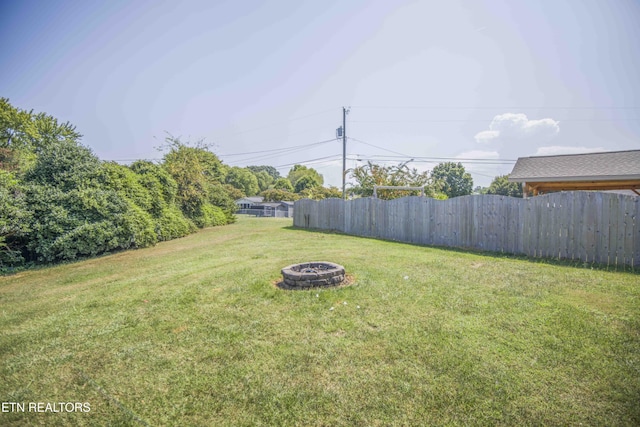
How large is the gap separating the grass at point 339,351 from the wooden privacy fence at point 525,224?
1.35m

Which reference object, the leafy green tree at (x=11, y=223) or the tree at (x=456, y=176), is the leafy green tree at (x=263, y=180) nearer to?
the tree at (x=456, y=176)

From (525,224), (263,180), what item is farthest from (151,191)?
(263,180)

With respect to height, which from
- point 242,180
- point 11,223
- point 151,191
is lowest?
point 11,223

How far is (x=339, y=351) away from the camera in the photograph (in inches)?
118

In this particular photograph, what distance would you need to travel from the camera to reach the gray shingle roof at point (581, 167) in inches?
366

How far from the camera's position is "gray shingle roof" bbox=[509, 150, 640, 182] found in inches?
366

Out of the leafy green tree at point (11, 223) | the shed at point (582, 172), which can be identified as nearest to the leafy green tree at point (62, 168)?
the leafy green tree at point (11, 223)

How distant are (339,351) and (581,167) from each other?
1216 centimetres

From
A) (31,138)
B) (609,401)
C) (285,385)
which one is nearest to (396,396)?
(285,385)

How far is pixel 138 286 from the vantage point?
5551mm

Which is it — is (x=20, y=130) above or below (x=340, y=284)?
above

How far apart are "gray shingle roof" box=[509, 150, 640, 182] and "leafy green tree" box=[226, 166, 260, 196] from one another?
→ 57614 millimetres

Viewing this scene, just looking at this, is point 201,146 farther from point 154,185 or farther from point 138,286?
point 138,286

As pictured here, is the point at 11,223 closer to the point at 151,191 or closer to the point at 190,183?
the point at 151,191
